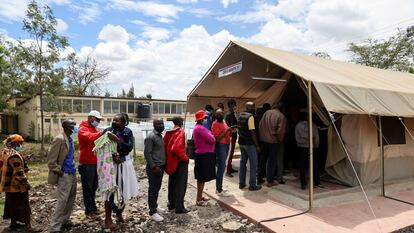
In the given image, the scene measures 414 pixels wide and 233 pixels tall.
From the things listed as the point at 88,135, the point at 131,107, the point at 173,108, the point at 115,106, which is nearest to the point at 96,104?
the point at 115,106

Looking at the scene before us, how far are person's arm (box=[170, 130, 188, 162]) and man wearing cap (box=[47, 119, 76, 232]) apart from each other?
1559 millimetres

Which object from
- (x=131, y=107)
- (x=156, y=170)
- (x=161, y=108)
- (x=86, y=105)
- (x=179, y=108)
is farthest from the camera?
(x=179, y=108)

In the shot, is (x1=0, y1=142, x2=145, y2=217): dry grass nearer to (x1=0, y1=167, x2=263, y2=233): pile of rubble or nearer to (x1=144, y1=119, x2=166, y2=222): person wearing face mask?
(x1=0, y1=167, x2=263, y2=233): pile of rubble

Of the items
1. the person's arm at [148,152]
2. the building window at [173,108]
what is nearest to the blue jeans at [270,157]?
the person's arm at [148,152]

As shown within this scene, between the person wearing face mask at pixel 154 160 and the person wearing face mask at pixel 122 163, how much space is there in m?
0.30

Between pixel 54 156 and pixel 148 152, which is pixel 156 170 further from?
pixel 54 156

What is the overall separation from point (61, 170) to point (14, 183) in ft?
2.48

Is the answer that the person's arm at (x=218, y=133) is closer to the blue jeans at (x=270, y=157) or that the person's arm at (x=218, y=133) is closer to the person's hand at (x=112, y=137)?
the blue jeans at (x=270, y=157)

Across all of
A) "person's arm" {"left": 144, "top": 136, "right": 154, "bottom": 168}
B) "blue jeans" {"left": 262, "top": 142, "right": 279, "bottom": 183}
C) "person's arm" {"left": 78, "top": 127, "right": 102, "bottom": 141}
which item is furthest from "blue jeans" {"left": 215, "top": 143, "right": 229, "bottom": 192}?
"person's arm" {"left": 78, "top": 127, "right": 102, "bottom": 141}

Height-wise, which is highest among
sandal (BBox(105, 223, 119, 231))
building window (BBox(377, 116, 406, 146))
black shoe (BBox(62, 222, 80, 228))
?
building window (BBox(377, 116, 406, 146))

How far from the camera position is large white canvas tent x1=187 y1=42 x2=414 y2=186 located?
17.9 ft

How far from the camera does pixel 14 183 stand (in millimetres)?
4609

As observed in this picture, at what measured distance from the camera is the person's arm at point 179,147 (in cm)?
516

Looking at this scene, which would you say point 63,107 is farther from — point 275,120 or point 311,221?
point 311,221
